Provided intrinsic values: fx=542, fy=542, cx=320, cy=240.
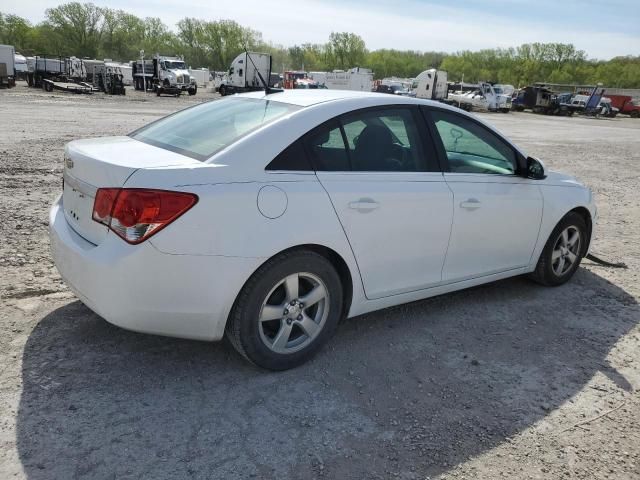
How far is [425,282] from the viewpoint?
3809 mm

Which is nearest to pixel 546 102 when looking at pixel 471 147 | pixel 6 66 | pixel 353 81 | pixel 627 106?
pixel 627 106

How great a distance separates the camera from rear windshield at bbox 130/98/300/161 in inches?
125

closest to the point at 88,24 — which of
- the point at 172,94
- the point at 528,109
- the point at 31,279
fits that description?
the point at 172,94

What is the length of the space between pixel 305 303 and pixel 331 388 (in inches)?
20.2

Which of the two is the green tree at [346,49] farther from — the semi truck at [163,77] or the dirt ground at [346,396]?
the dirt ground at [346,396]

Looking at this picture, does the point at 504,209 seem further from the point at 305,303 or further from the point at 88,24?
the point at 88,24

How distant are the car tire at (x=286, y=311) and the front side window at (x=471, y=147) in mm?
A: 1361

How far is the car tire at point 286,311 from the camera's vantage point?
2982mm

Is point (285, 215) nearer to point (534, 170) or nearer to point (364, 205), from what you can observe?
point (364, 205)

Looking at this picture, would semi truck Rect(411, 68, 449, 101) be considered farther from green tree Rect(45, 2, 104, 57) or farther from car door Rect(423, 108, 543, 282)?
green tree Rect(45, 2, 104, 57)

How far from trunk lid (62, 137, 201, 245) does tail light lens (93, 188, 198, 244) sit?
0.12 metres

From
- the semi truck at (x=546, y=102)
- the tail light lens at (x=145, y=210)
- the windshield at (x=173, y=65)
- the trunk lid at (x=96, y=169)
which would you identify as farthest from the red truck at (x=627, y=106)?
the tail light lens at (x=145, y=210)

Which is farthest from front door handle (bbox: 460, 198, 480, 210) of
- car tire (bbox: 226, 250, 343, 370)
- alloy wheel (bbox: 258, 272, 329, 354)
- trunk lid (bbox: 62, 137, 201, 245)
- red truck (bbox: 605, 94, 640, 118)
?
red truck (bbox: 605, 94, 640, 118)

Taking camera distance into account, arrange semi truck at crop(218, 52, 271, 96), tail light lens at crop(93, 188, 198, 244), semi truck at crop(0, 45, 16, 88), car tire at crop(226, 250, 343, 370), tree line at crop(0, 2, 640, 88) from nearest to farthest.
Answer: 1. tail light lens at crop(93, 188, 198, 244)
2. car tire at crop(226, 250, 343, 370)
3. semi truck at crop(218, 52, 271, 96)
4. semi truck at crop(0, 45, 16, 88)
5. tree line at crop(0, 2, 640, 88)
